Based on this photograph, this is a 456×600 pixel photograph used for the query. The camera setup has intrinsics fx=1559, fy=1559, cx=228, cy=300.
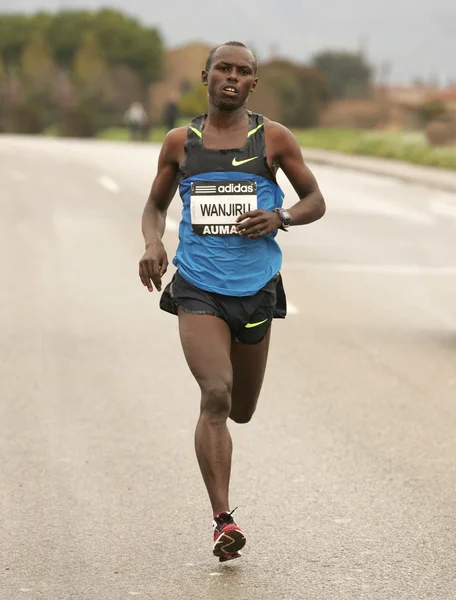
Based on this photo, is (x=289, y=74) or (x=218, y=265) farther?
(x=289, y=74)

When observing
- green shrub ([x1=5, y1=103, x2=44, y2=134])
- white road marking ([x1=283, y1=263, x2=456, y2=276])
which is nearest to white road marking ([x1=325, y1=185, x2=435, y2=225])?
white road marking ([x1=283, y1=263, x2=456, y2=276])

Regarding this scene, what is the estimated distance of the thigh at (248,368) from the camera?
6.05 m

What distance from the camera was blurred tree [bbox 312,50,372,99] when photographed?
169875 mm

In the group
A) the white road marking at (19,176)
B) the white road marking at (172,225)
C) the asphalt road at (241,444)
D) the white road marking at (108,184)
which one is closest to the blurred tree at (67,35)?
the white road marking at (19,176)

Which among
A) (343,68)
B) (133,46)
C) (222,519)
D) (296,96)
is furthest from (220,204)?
(343,68)

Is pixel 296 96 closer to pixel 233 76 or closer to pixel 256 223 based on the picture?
pixel 233 76

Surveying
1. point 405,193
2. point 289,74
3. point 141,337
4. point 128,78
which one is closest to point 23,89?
point 128,78

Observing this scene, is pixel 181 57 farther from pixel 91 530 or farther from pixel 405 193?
pixel 91 530

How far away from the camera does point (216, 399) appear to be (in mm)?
5676

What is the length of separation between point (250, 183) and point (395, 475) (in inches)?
79.3

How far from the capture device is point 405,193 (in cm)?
2753

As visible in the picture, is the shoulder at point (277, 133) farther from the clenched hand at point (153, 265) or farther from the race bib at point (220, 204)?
the clenched hand at point (153, 265)

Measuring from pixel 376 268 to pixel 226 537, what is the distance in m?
11.3

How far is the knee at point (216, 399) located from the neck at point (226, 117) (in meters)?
1.00
